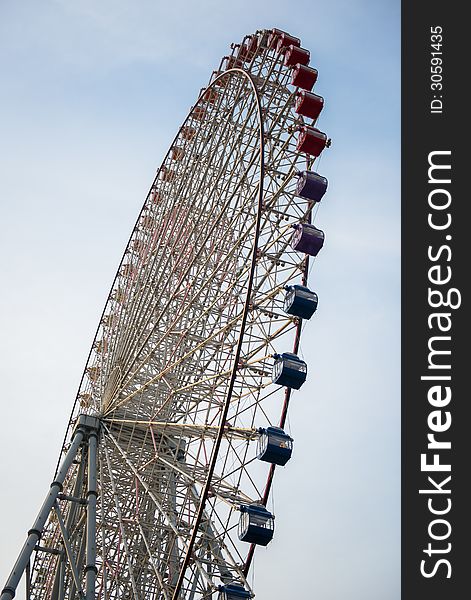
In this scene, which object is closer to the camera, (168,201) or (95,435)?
(95,435)

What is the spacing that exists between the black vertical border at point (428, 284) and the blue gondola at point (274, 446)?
3818 mm

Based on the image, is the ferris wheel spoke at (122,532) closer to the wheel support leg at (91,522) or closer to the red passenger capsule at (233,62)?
the wheel support leg at (91,522)

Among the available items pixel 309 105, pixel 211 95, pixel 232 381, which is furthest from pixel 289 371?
pixel 211 95

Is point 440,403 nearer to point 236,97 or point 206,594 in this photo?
point 206,594

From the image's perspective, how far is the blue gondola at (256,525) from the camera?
15.2m

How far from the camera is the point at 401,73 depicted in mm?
14250

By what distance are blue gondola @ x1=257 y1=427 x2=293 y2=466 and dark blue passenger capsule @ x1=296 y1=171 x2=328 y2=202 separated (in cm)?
542

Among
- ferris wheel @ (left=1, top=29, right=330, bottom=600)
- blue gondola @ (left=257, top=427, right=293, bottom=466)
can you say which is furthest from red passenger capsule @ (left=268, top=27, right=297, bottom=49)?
blue gondola @ (left=257, top=427, right=293, bottom=466)

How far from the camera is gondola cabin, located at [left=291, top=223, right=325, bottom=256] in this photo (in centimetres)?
1800

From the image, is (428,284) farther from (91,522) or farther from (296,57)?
(91,522)

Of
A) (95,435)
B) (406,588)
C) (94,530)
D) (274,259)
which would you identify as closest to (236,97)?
(274,259)

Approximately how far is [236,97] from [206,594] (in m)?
12.9

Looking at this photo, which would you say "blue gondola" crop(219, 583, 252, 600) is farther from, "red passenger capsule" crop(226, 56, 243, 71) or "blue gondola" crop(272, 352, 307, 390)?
"red passenger capsule" crop(226, 56, 243, 71)

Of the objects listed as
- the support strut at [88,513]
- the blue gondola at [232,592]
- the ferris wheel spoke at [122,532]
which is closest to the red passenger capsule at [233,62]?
the support strut at [88,513]
